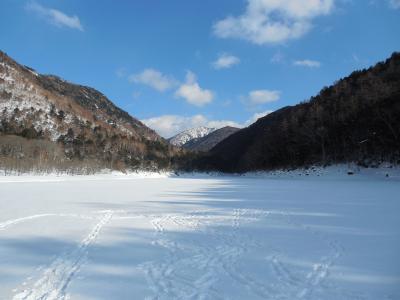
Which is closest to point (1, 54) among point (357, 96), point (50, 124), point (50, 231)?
point (50, 124)

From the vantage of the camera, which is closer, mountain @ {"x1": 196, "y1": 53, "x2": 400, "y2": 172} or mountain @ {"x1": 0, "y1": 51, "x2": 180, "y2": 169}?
mountain @ {"x1": 196, "y1": 53, "x2": 400, "y2": 172}

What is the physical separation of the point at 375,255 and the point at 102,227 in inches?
262

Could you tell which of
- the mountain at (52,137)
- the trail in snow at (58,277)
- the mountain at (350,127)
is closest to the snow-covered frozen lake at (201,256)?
the trail in snow at (58,277)

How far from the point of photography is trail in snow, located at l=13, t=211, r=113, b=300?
4434 mm

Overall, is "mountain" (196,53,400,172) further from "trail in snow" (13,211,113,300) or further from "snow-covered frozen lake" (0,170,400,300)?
"trail in snow" (13,211,113,300)

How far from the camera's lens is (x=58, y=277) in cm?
514

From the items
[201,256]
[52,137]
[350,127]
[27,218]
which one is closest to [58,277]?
[201,256]

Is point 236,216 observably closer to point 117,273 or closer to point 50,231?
point 50,231

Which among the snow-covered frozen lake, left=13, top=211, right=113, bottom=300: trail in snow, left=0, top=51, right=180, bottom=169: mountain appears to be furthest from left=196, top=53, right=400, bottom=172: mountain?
left=0, top=51, right=180, bottom=169: mountain

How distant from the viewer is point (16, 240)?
25.3 feet

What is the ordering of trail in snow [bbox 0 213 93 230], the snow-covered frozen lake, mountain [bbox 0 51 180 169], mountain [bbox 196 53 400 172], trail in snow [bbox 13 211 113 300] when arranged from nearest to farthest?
trail in snow [bbox 13 211 113 300]
the snow-covered frozen lake
trail in snow [bbox 0 213 93 230]
mountain [bbox 196 53 400 172]
mountain [bbox 0 51 180 169]

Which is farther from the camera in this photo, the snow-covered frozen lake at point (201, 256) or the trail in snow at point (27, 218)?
the trail in snow at point (27, 218)

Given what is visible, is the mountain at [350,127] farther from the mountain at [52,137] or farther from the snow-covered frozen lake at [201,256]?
the mountain at [52,137]

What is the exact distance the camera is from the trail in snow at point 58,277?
14.5 feet
